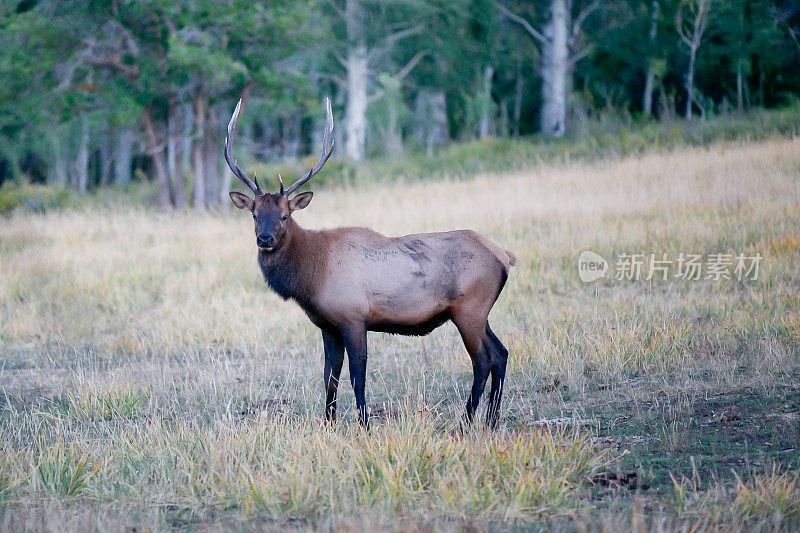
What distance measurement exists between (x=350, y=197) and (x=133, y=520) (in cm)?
1440

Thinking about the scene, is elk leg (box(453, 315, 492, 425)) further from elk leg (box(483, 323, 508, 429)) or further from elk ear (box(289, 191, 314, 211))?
elk ear (box(289, 191, 314, 211))

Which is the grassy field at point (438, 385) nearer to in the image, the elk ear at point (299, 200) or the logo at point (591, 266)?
the logo at point (591, 266)

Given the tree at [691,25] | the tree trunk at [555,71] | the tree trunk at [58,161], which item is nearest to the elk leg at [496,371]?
the tree at [691,25]

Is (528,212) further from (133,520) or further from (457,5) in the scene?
(457,5)

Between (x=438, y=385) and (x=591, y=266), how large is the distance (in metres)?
4.74

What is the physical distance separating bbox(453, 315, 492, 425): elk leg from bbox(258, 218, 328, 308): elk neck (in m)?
1.16

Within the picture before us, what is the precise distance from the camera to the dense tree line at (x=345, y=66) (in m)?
19.4

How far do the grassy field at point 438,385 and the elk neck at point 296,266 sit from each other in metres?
0.96

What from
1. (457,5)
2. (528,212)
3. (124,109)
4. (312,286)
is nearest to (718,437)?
(312,286)

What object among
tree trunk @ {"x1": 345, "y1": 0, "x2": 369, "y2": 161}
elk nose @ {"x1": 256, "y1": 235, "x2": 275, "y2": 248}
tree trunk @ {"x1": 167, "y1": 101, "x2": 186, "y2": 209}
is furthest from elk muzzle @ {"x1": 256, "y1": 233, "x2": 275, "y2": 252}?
tree trunk @ {"x1": 345, "y1": 0, "x2": 369, "y2": 161}

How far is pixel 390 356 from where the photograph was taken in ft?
29.6

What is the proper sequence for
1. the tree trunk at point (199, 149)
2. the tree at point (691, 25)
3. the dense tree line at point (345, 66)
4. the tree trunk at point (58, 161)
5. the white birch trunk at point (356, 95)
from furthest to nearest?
the tree trunk at point (58, 161)
the white birch trunk at point (356, 95)
the tree at point (691, 25)
the tree trunk at point (199, 149)
the dense tree line at point (345, 66)

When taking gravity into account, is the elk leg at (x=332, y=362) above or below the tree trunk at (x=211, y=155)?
below

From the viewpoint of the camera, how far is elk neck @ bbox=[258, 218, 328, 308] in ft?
21.6
